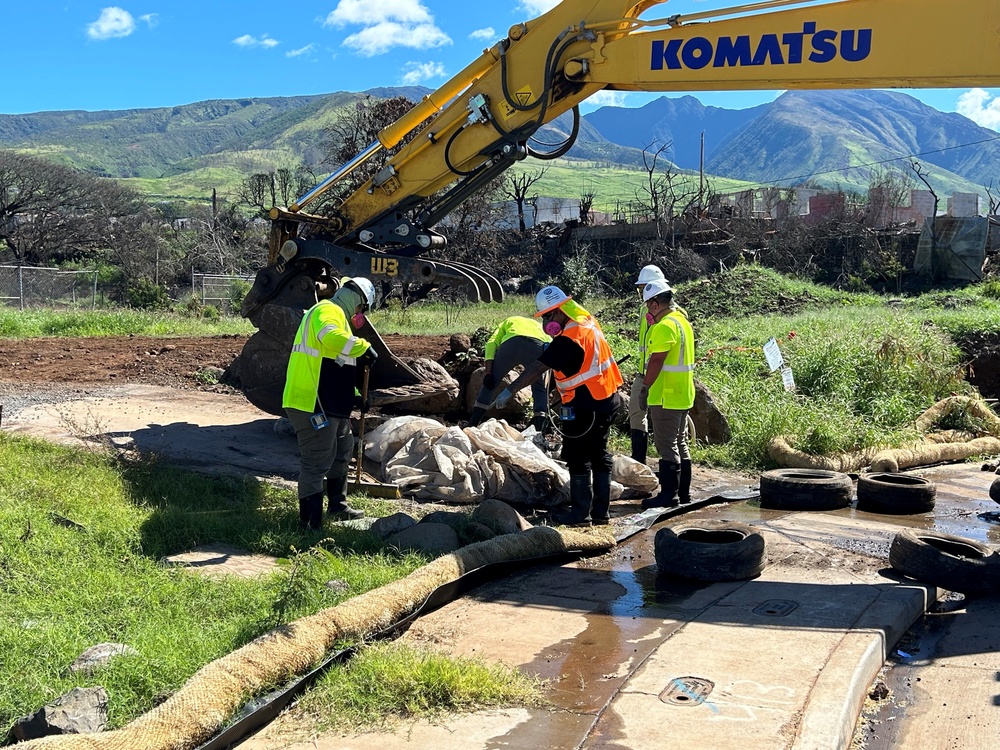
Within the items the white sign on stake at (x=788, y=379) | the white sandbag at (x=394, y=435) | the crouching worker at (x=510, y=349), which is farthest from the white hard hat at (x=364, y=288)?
the white sign on stake at (x=788, y=379)

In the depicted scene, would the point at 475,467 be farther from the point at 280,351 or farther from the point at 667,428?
the point at 280,351

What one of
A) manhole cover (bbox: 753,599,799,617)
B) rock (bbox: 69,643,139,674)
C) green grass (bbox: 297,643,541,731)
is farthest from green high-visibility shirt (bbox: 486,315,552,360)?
rock (bbox: 69,643,139,674)

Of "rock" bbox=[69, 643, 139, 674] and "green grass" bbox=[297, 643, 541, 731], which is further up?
"rock" bbox=[69, 643, 139, 674]

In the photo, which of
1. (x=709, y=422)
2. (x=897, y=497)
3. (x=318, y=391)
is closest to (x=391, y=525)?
(x=318, y=391)

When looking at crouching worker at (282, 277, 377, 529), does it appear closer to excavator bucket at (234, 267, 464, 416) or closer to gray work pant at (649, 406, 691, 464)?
excavator bucket at (234, 267, 464, 416)

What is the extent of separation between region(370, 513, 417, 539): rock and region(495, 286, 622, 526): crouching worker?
4.51ft

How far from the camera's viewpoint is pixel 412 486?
8.20 m

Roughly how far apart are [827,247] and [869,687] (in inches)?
1164

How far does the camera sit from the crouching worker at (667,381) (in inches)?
310

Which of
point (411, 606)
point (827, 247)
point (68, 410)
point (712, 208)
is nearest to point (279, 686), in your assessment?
point (411, 606)

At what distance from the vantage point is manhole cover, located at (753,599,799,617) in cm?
523

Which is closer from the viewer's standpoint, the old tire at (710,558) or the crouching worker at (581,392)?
the old tire at (710,558)

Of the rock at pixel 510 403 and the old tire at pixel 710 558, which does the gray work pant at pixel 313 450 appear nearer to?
the old tire at pixel 710 558

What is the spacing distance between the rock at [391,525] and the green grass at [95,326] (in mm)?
14044
